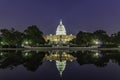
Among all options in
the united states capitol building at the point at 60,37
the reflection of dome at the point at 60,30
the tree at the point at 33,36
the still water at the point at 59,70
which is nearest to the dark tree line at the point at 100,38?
the tree at the point at 33,36

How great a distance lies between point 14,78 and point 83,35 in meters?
73.4

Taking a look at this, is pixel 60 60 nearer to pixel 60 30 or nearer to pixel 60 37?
pixel 60 37

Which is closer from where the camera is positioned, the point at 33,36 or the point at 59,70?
the point at 59,70

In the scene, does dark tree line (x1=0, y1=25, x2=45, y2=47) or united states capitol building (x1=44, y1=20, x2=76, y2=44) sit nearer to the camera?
dark tree line (x1=0, y1=25, x2=45, y2=47)

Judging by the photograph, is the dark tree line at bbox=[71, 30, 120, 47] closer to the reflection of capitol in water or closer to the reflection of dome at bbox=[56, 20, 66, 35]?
the reflection of dome at bbox=[56, 20, 66, 35]

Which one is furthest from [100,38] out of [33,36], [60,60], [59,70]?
[59,70]

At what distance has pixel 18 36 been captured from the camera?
7456 cm

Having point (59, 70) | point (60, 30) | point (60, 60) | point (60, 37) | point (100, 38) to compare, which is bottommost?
point (59, 70)

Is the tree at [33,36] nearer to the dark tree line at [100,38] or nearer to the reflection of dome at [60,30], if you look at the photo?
the dark tree line at [100,38]

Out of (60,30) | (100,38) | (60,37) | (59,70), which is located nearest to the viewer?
(59,70)

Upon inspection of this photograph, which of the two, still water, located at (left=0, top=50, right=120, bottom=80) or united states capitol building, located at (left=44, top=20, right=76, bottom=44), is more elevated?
united states capitol building, located at (left=44, top=20, right=76, bottom=44)

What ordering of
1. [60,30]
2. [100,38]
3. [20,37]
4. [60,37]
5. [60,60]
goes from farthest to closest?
[60,30] → [60,37] → [100,38] → [20,37] → [60,60]

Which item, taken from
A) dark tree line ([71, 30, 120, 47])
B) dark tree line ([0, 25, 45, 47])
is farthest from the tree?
dark tree line ([71, 30, 120, 47])

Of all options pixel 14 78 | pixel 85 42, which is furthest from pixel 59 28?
pixel 14 78
